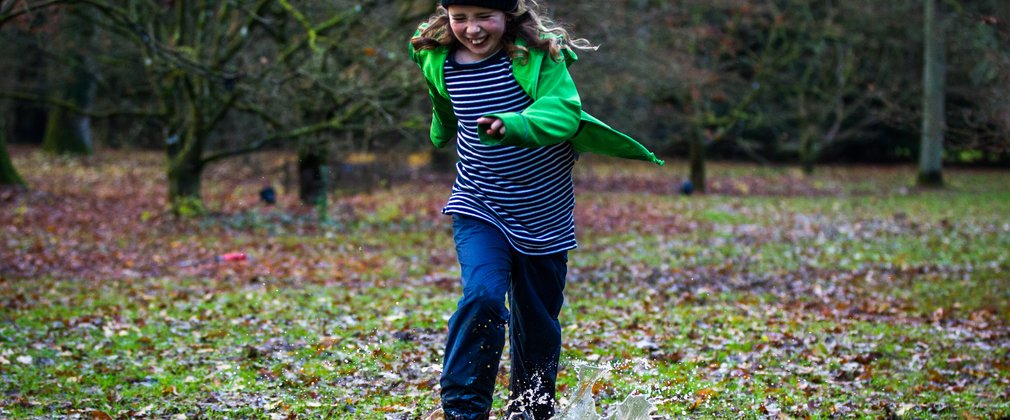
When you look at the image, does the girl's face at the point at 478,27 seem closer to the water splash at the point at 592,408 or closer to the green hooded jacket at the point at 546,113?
the green hooded jacket at the point at 546,113

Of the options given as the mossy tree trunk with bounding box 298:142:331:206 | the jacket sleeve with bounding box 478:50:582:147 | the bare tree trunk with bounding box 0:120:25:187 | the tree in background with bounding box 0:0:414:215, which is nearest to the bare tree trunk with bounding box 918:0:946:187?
the mossy tree trunk with bounding box 298:142:331:206

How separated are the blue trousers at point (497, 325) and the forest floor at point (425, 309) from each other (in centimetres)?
41

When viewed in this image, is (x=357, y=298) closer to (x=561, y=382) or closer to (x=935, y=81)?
(x=561, y=382)

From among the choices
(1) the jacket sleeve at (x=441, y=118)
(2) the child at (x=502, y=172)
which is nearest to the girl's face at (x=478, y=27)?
(2) the child at (x=502, y=172)

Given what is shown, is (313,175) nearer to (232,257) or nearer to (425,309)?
(232,257)

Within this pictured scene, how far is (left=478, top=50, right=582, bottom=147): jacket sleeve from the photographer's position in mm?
3928

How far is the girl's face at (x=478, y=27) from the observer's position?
13.9 feet

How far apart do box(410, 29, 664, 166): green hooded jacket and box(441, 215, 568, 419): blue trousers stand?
519 mm

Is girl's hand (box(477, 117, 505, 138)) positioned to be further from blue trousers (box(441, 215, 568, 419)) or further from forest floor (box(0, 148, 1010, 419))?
forest floor (box(0, 148, 1010, 419))

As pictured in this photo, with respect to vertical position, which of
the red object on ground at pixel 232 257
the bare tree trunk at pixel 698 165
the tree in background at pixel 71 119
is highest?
the tree in background at pixel 71 119

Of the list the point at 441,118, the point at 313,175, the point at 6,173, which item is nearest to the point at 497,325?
the point at 441,118

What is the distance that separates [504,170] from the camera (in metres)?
4.36

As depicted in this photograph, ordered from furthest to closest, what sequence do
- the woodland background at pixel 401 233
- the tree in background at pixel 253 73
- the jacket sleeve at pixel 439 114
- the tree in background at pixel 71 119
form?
the tree in background at pixel 71 119 < the tree in background at pixel 253 73 < the woodland background at pixel 401 233 < the jacket sleeve at pixel 439 114

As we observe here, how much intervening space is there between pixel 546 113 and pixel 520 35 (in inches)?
16.9
